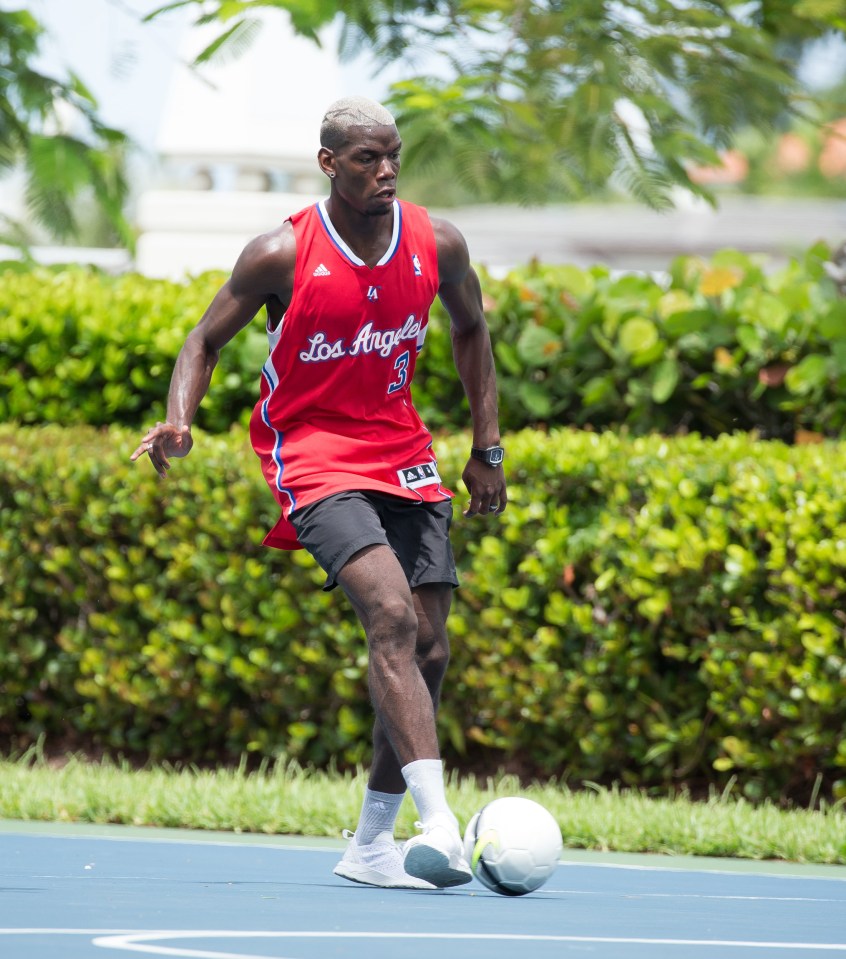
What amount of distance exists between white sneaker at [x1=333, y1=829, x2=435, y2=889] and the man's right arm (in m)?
1.29

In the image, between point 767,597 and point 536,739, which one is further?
point 536,739

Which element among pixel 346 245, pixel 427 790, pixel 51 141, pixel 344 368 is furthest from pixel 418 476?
pixel 51 141

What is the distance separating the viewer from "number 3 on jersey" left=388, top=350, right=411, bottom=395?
4977 millimetres

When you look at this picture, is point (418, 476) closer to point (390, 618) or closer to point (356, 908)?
point (390, 618)

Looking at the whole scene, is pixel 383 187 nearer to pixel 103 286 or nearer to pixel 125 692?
pixel 125 692

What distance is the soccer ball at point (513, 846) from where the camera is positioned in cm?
439

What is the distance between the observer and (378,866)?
16.1 feet

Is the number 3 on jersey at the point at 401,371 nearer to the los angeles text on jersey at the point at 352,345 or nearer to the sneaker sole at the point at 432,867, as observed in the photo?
the los angeles text on jersey at the point at 352,345

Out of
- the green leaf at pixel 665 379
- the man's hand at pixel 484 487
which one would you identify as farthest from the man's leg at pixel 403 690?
the green leaf at pixel 665 379

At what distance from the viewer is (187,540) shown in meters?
8.04

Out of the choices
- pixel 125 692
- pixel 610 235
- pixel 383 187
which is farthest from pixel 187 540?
pixel 610 235

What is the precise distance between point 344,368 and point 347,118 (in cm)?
73

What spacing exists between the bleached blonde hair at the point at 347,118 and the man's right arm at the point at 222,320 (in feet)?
0.99

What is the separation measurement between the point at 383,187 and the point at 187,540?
3617 mm
